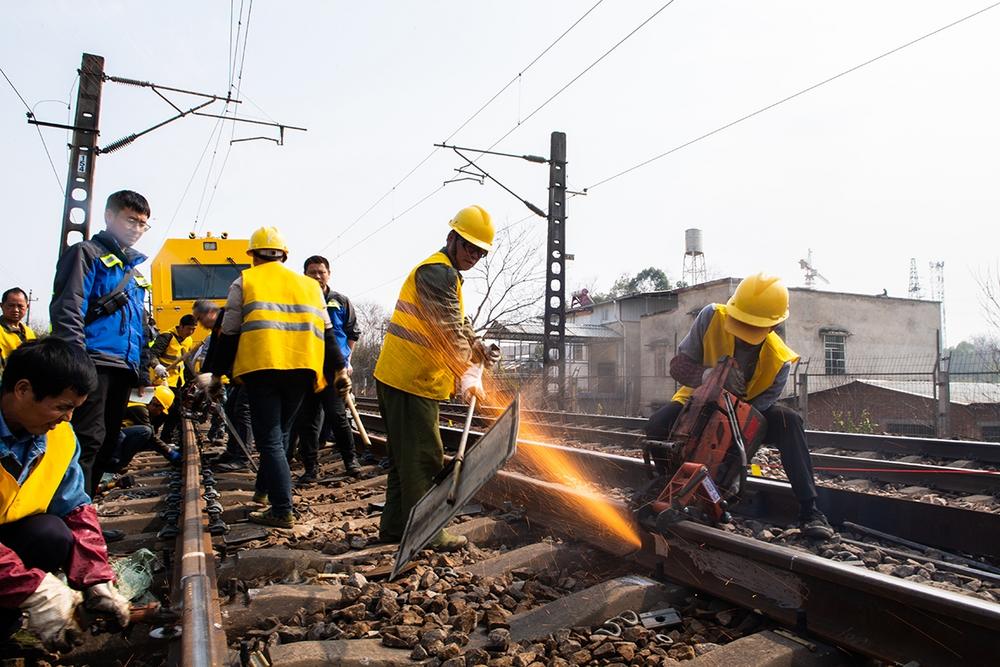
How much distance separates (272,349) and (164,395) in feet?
13.8

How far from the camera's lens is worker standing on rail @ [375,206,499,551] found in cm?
384

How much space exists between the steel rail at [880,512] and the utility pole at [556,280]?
1337cm

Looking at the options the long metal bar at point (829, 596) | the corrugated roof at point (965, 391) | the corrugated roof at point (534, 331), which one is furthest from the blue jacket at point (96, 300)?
the corrugated roof at point (534, 331)

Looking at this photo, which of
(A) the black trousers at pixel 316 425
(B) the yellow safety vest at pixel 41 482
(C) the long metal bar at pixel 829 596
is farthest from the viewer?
(A) the black trousers at pixel 316 425

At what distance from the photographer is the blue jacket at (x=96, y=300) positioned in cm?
371

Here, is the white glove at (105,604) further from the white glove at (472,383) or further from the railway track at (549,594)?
the white glove at (472,383)

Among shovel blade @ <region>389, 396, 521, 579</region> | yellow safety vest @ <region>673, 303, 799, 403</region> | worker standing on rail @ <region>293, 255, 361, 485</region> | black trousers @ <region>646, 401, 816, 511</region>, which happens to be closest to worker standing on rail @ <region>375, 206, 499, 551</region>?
shovel blade @ <region>389, 396, 521, 579</region>

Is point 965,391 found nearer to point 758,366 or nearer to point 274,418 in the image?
point 758,366

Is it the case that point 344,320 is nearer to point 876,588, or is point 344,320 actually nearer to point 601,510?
point 601,510

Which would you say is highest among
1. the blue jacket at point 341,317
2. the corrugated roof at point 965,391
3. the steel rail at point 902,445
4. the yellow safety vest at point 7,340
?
the blue jacket at point 341,317

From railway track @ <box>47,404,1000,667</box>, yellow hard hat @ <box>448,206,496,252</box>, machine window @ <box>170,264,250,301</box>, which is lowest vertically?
railway track @ <box>47,404,1000,667</box>

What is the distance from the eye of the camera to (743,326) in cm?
414

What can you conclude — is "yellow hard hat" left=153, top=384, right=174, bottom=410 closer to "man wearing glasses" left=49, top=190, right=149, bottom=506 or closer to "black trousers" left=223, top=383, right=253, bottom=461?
"black trousers" left=223, top=383, right=253, bottom=461

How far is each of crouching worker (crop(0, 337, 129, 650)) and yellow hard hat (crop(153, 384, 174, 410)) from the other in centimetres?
528
